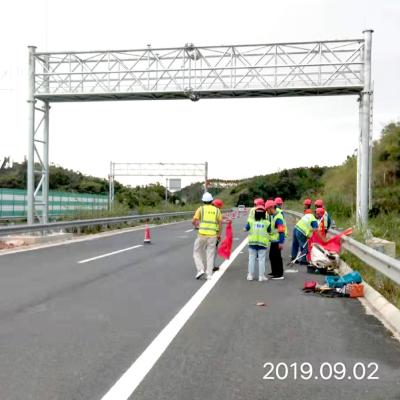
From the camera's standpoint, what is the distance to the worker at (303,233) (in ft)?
46.2

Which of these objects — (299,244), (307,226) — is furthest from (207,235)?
(299,244)

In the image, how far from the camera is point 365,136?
2294 cm

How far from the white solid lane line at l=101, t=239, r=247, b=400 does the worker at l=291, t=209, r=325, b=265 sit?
476 centimetres

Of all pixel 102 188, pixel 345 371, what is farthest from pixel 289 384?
pixel 102 188

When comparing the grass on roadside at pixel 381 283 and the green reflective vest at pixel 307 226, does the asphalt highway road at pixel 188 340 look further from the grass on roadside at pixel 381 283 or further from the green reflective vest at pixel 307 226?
the green reflective vest at pixel 307 226

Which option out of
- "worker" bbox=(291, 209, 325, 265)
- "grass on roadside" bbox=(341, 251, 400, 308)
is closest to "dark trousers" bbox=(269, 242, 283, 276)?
"grass on roadside" bbox=(341, 251, 400, 308)

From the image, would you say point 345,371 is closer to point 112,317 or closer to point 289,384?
point 289,384

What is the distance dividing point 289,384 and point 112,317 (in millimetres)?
3451

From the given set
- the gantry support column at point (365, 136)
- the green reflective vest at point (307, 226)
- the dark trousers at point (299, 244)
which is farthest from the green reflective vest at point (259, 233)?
the gantry support column at point (365, 136)

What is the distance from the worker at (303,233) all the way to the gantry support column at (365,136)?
6.73 m

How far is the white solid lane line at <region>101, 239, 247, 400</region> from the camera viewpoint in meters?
4.97

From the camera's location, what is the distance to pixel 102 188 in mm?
82688

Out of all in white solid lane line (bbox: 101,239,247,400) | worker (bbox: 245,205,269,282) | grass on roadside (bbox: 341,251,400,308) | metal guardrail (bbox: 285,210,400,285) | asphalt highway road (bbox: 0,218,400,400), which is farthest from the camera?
worker (bbox: 245,205,269,282)

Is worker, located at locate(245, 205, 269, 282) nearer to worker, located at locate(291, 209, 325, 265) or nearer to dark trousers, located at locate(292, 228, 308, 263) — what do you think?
worker, located at locate(291, 209, 325, 265)
